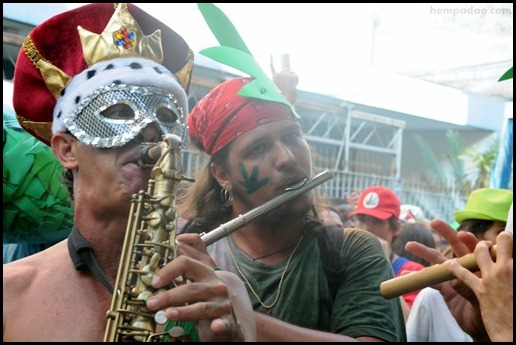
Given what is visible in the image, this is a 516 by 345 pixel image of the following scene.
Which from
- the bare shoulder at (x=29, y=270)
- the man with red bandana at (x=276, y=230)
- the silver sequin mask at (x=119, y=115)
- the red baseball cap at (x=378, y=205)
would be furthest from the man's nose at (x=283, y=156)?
the red baseball cap at (x=378, y=205)

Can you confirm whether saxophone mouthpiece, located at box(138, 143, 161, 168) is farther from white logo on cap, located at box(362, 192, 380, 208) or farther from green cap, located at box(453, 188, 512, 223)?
white logo on cap, located at box(362, 192, 380, 208)

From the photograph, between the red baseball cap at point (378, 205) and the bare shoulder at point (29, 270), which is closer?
the bare shoulder at point (29, 270)

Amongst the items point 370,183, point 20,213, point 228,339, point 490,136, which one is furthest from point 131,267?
point 490,136

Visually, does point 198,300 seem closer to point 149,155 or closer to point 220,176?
point 149,155

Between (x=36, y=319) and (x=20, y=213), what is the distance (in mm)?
900

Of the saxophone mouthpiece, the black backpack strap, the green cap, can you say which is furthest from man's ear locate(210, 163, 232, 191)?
the green cap

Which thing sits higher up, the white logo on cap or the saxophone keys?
the saxophone keys

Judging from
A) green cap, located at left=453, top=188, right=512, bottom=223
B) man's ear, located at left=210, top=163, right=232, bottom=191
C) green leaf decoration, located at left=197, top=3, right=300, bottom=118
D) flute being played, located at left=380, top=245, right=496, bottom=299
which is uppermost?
green leaf decoration, located at left=197, top=3, right=300, bottom=118

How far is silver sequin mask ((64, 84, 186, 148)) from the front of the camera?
88.3 inches

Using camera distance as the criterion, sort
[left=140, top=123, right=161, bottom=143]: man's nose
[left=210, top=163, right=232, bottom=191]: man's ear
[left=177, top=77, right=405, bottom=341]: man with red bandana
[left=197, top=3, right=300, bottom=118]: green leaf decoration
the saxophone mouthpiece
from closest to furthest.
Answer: the saxophone mouthpiece
[left=140, top=123, right=161, bottom=143]: man's nose
[left=177, top=77, right=405, bottom=341]: man with red bandana
[left=197, top=3, right=300, bottom=118]: green leaf decoration
[left=210, top=163, right=232, bottom=191]: man's ear

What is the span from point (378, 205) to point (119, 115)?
364 centimetres

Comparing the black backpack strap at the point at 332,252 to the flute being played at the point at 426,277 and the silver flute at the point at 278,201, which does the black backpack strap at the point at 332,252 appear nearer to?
the silver flute at the point at 278,201

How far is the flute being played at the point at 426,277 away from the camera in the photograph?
89.4 inches

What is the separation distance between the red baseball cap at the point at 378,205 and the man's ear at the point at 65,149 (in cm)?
347
